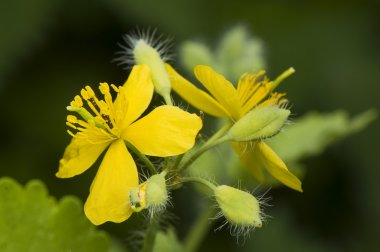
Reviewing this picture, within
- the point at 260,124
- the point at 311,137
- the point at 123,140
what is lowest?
the point at 123,140

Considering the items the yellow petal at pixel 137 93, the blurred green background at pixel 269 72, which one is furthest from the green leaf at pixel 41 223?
the blurred green background at pixel 269 72

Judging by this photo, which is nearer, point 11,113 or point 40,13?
point 40,13

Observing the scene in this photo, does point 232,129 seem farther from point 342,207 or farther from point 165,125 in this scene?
point 342,207

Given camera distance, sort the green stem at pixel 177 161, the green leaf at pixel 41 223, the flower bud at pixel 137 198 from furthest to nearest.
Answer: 1. the green leaf at pixel 41 223
2. the green stem at pixel 177 161
3. the flower bud at pixel 137 198

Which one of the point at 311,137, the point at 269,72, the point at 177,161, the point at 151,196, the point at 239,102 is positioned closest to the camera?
the point at 151,196

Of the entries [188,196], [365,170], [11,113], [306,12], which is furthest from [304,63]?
[11,113]

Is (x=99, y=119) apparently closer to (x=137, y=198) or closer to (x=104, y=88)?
(x=104, y=88)

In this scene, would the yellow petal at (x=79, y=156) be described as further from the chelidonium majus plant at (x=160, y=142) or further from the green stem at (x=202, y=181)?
the green stem at (x=202, y=181)

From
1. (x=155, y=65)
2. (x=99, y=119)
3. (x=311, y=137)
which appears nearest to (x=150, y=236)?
(x=99, y=119)
